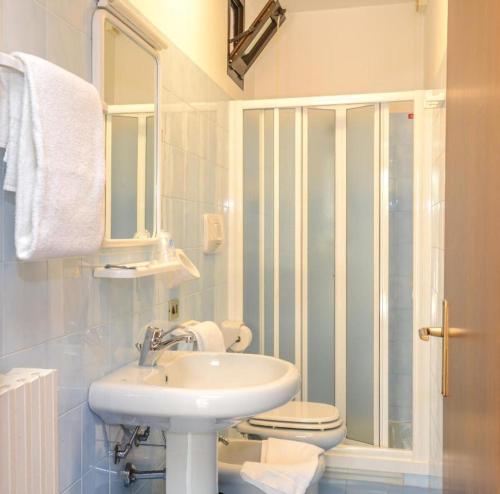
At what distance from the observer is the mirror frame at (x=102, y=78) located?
5.16 ft

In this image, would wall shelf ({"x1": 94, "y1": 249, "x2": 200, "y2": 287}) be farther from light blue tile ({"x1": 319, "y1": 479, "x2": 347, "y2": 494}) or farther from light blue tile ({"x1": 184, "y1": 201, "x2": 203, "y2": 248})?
light blue tile ({"x1": 319, "y1": 479, "x2": 347, "y2": 494})

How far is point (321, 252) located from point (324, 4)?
1695mm

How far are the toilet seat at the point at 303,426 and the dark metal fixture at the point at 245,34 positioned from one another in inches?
71.3

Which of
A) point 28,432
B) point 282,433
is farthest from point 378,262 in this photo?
point 28,432

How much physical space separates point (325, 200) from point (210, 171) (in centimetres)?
64

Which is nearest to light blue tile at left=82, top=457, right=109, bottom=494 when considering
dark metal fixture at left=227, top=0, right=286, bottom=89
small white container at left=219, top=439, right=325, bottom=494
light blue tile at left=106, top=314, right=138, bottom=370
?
light blue tile at left=106, top=314, right=138, bottom=370

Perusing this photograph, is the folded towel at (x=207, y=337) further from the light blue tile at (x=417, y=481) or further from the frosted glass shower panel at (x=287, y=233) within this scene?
the light blue tile at (x=417, y=481)

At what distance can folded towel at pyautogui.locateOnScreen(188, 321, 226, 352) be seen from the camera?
204 cm

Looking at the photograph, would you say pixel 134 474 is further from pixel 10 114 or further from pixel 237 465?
pixel 10 114

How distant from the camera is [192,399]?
1.49 metres

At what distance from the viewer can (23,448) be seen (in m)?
1.11

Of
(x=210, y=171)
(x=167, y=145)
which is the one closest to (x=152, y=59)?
(x=167, y=145)

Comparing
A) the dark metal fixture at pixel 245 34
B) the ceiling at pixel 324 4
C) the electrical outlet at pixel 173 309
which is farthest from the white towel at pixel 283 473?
the ceiling at pixel 324 4

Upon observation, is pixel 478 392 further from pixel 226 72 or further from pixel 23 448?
pixel 226 72
